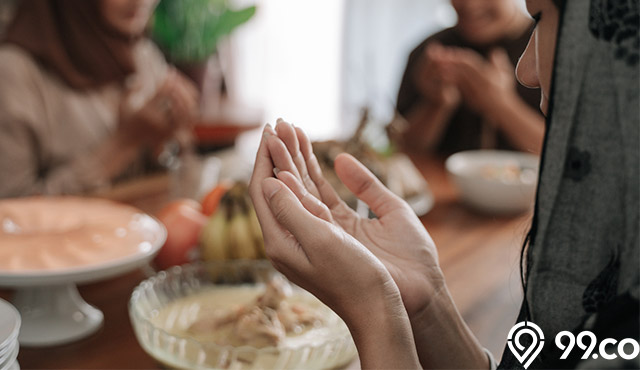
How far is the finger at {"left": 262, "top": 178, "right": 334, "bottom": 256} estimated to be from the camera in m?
0.60

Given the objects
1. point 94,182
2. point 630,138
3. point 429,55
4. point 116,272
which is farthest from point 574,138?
point 429,55

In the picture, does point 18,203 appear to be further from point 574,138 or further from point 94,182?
point 574,138

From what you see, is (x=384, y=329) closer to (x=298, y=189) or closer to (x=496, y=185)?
(x=298, y=189)

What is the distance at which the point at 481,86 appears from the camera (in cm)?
205

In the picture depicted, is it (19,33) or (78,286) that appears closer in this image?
(78,286)

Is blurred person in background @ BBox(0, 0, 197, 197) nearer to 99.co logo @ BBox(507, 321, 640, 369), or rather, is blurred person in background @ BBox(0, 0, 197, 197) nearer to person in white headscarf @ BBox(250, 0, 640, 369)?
person in white headscarf @ BBox(250, 0, 640, 369)

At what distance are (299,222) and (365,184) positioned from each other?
26 cm

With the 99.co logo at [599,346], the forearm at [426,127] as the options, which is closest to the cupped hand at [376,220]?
the 99.co logo at [599,346]

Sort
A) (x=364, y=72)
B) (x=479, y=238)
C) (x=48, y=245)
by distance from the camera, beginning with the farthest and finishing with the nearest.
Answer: (x=364, y=72)
(x=479, y=238)
(x=48, y=245)

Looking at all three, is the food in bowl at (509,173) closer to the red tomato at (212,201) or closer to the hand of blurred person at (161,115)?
the red tomato at (212,201)

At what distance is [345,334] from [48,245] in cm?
48

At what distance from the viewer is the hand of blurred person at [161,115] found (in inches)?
67.6

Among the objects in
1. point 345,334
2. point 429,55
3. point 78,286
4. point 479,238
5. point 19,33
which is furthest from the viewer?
point 429,55

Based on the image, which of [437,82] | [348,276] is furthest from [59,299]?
[437,82]
